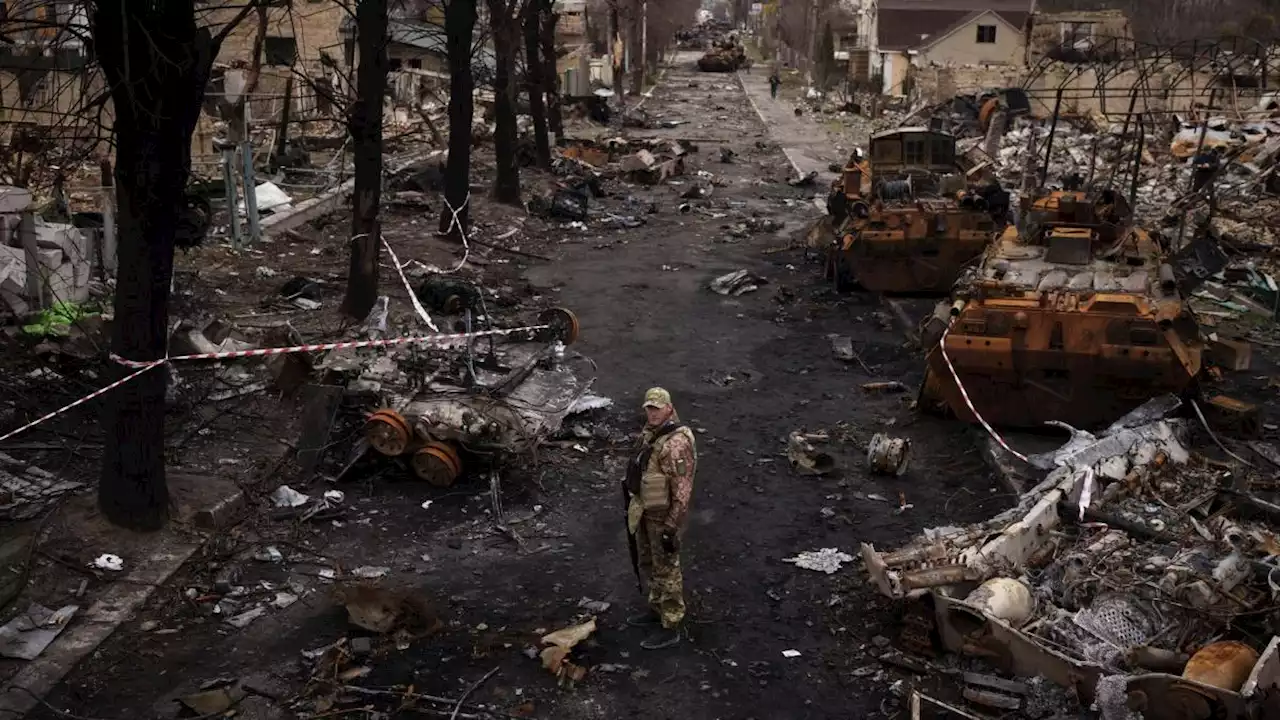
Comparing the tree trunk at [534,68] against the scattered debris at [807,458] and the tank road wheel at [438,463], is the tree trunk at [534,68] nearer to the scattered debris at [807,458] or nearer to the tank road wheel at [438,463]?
the scattered debris at [807,458]

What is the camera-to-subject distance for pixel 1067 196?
1354 cm

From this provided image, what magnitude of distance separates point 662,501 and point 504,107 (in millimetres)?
16473

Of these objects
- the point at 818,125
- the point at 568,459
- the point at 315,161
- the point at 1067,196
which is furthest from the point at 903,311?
the point at 818,125

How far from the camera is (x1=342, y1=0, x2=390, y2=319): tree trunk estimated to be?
13281mm

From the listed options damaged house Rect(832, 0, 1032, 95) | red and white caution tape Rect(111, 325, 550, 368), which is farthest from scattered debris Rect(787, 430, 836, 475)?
damaged house Rect(832, 0, 1032, 95)

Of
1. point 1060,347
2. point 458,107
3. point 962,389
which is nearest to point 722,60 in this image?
point 458,107

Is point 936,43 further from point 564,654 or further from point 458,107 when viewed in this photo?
point 564,654

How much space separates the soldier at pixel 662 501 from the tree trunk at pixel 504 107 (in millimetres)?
15760

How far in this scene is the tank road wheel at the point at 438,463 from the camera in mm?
9422

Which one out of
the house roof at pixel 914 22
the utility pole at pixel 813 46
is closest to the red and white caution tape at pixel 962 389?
the house roof at pixel 914 22

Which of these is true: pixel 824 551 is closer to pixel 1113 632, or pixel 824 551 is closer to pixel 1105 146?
pixel 1113 632

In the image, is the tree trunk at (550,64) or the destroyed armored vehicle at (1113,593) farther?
the tree trunk at (550,64)

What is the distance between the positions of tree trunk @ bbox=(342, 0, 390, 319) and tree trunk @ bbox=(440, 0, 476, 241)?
183 inches

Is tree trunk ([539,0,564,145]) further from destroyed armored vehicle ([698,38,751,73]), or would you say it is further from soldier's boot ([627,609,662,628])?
destroyed armored vehicle ([698,38,751,73])
